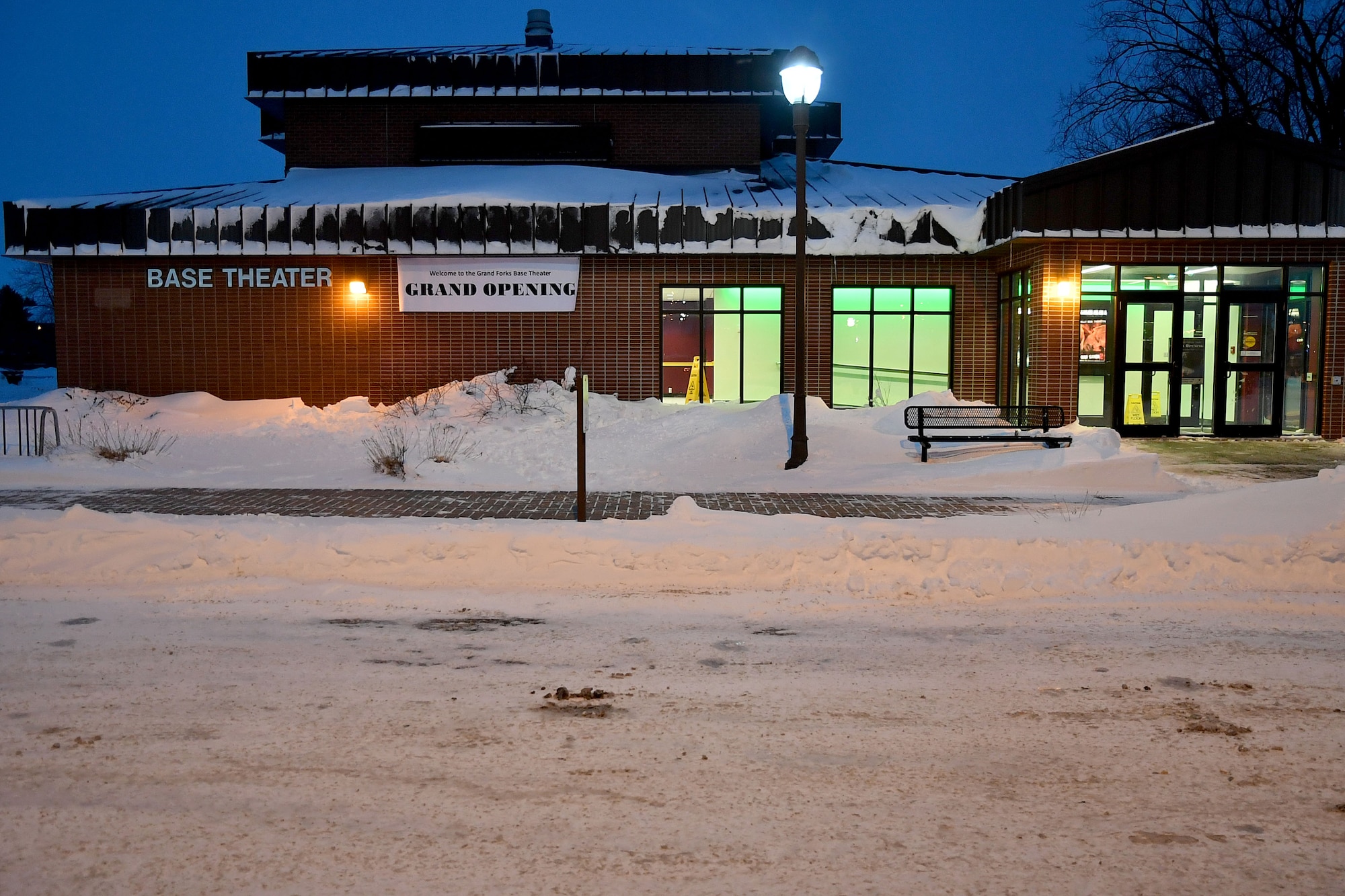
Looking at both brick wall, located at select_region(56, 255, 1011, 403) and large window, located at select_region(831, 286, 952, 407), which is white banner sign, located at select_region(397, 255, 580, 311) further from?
large window, located at select_region(831, 286, 952, 407)

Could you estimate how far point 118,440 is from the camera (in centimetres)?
1642

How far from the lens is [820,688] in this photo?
17.2 feet

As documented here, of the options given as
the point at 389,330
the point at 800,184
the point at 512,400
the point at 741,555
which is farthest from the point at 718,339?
A: the point at 741,555

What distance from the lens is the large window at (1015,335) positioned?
2008cm

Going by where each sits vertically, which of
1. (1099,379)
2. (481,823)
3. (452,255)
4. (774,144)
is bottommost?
(481,823)

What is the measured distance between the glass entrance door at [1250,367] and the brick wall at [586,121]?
12362 mm

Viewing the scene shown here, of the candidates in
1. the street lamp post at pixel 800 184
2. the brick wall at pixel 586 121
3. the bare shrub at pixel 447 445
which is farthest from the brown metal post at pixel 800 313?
the brick wall at pixel 586 121

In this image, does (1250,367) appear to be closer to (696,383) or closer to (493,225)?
(696,383)

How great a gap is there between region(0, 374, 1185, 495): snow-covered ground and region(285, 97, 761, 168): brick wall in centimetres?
870

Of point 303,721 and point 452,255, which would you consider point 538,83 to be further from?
point 303,721

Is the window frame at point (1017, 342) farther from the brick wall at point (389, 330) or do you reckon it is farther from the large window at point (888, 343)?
the large window at point (888, 343)

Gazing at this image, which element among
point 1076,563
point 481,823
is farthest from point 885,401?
point 481,823

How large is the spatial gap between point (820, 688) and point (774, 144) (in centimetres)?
2701

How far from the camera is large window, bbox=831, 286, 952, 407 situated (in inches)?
886
